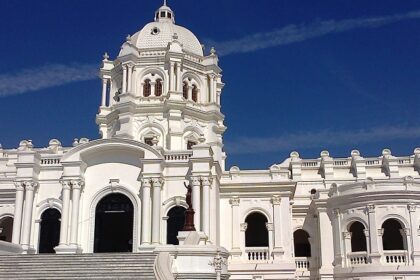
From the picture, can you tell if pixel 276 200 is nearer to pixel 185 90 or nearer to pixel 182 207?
pixel 182 207

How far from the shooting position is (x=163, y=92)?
41.3 metres

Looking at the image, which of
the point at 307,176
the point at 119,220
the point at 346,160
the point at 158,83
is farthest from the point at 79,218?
the point at 346,160

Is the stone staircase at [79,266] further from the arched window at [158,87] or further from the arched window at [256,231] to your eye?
the arched window at [158,87]

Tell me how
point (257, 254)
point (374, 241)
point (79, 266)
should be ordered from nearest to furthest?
point (79, 266) < point (374, 241) < point (257, 254)

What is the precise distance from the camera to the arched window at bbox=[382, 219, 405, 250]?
34.3m

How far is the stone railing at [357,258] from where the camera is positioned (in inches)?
1334

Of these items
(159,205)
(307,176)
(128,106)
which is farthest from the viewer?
(307,176)

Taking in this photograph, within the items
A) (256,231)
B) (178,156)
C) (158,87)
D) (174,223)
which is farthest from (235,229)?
(158,87)

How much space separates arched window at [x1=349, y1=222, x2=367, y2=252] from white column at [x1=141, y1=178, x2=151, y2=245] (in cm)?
1245

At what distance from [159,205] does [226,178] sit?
652cm

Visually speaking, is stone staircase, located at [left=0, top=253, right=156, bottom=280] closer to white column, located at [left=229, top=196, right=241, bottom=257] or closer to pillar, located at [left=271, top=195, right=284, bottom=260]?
white column, located at [left=229, top=196, right=241, bottom=257]

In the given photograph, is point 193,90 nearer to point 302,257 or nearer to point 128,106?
point 128,106

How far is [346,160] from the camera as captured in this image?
4328cm

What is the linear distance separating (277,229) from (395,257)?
6914 millimetres
